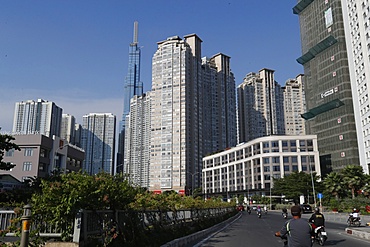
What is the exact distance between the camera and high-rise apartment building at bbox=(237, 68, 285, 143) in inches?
6255

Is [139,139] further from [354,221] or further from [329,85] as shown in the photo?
[354,221]

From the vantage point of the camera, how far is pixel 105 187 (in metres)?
9.36

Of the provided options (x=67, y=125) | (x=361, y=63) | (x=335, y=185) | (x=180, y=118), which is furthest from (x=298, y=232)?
(x=67, y=125)

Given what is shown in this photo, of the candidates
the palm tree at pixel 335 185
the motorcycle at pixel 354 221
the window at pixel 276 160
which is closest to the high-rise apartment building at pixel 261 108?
the window at pixel 276 160

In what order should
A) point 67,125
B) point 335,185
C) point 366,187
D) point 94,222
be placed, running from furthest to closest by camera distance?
point 67,125
point 335,185
point 366,187
point 94,222

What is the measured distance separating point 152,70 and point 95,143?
74285mm

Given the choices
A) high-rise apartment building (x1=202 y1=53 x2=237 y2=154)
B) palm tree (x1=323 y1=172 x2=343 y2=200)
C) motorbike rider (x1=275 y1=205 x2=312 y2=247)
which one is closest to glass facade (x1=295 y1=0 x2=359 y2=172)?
palm tree (x1=323 y1=172 x2=343 y2=200)

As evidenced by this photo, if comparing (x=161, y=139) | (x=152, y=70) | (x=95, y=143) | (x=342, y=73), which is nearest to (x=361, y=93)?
(x=342, y=73)

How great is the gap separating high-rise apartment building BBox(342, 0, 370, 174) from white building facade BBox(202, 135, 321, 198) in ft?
64.0

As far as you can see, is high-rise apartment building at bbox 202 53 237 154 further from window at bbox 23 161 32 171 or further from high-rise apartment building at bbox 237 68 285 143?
Result: window at bbox 23 161 32 171

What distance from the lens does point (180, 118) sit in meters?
127

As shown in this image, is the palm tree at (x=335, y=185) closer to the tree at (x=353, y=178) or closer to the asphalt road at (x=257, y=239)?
the tree at (x=353, y=178)

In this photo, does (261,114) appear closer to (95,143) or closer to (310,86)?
(310,86)

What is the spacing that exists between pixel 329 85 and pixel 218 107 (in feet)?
186
